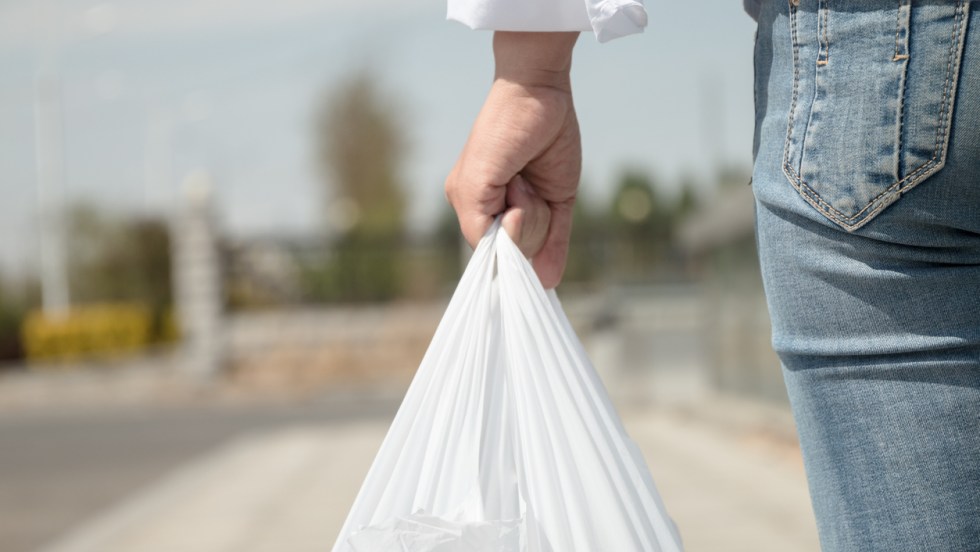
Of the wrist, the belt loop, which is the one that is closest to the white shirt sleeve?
the wrist

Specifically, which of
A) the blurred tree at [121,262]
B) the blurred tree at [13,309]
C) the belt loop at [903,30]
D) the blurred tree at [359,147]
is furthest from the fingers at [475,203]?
the blurred tree at [359,147]

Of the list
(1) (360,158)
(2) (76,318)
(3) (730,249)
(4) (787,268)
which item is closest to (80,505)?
(3) (730,249)

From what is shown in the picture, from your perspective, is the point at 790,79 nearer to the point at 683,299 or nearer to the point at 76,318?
the point at 683,299

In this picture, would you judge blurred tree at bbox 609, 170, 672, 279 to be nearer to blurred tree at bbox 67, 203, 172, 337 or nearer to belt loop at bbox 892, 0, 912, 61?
blurred tree at bbox 67, 203, 172, 337

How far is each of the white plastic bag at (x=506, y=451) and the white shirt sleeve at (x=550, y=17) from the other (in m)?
0.25

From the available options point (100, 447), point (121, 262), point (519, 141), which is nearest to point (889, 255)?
point (519, 141)

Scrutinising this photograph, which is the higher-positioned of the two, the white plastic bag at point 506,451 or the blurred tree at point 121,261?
the white plastic bag at point 506,451

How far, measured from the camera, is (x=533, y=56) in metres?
1.20

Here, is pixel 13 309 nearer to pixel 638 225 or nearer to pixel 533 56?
pixel 638 225

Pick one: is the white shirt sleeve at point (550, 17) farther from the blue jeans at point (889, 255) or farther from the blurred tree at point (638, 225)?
the blurred tree at point (638, 225)

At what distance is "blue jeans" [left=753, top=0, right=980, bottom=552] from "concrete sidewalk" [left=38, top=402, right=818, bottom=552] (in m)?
3.22

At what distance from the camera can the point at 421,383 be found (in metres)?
1.20

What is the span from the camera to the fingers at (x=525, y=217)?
1.26 meters

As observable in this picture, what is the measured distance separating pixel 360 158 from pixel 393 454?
26587 millimetres
